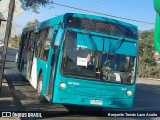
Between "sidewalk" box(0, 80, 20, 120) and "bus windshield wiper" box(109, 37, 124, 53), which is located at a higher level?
"bus windshield wiper" box(109, 37, 124, 53)

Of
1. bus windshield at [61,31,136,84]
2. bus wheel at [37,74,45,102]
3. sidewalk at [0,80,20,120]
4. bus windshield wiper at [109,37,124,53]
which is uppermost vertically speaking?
bus windshield wiper at [109,37,124,53]

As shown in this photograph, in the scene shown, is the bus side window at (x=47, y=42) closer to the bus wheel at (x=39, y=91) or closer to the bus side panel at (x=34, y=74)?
the bus wheel at (x=39, y=91)

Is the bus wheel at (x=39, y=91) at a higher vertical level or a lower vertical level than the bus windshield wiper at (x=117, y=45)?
lower

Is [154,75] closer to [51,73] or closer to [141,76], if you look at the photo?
[141,76]

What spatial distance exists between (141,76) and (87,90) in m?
33.7

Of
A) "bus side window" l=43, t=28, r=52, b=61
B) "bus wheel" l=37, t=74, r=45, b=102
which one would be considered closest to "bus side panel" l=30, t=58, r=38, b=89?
"bus wheel" l=37, t=74, r=45, b=102

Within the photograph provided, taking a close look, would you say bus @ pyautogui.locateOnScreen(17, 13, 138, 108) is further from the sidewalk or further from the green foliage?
the green foliage

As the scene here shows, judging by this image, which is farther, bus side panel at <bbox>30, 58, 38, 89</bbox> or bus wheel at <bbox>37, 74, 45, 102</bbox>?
bus side panel at <bbox>30, 58, 38, 89</bbox>

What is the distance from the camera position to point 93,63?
35.8 feet

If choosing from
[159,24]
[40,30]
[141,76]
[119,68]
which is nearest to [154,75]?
[141,76]

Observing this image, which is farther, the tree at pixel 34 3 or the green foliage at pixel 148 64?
the green foliage at pixel 148 64

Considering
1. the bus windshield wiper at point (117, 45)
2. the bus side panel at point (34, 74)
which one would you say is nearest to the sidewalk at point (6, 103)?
the bus side panel at point (34, 74)

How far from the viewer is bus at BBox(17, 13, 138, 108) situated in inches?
420

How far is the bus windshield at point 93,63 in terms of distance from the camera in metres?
10.7
